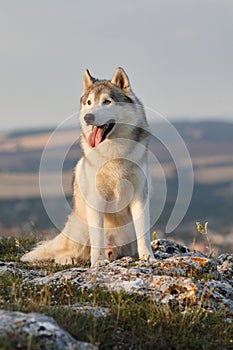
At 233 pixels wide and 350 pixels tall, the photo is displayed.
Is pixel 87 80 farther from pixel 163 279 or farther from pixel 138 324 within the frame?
pixel 138 324

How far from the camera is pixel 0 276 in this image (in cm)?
862

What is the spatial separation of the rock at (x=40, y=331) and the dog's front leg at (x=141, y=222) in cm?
460

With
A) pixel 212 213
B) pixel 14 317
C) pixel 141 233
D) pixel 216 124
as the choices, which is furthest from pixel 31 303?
pixel 216 124

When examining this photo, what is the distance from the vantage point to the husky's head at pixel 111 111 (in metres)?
10.4

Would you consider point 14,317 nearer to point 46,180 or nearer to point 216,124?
point 46,180

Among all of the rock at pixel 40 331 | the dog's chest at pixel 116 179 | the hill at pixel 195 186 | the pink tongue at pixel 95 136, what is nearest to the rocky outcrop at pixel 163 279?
the dog's chest at pixel 116 179

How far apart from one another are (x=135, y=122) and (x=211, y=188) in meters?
115

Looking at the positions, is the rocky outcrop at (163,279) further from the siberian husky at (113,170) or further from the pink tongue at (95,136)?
the pink tongue at (95,136)

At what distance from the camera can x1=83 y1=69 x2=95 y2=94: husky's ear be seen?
36.5 feet

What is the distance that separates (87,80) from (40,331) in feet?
→ 20.6

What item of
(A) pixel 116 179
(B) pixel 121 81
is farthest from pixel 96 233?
(B) pixel 121 81

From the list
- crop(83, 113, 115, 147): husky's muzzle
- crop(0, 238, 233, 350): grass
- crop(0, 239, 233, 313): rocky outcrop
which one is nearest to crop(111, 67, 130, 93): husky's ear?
crop(83, 113, 115, 147): husky's muzzle

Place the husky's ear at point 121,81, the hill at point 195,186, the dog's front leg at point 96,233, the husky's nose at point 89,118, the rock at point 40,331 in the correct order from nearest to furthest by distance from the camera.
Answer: the rock at point 40,331 < the husky's nose at point 89,118 < the dog's front leg at point 96,233 < the husky's ear at point 121,81 < the hill at point 195,186

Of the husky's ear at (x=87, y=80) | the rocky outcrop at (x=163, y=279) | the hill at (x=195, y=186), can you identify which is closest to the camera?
the rocky outcrop at (x=163, y=279)
